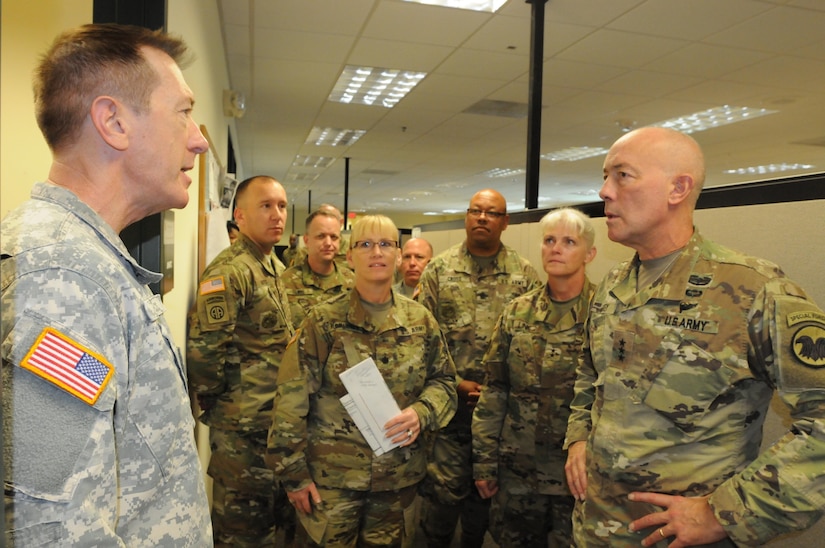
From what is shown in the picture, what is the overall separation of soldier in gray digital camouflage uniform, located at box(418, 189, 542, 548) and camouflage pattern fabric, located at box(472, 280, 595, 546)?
38 cm

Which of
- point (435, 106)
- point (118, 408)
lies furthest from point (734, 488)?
point (435, 106)

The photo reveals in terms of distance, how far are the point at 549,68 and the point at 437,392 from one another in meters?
3.45

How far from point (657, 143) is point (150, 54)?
122cm

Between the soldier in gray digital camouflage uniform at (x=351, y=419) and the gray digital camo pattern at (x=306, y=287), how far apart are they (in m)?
1.47

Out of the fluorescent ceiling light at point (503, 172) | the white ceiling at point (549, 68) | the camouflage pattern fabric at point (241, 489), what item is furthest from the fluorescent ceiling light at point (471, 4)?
the fluorescent ceiling light at point (503, 172)

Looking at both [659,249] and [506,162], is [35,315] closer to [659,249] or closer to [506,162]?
[659,249]

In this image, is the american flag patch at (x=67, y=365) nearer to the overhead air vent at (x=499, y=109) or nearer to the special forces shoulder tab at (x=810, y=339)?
the special forces shoulder tab at (x=810, y=339)

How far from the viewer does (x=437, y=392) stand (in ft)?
6.37

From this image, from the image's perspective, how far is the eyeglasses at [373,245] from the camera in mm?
1942

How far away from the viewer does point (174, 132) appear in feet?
3.01

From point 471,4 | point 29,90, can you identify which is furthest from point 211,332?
point 471,4

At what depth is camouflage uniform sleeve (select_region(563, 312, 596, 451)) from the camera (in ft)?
5.29

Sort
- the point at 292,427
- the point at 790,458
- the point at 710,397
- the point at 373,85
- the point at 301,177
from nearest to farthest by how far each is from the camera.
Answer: the point at 790,458
the point at 710,397
the point at 292,427
the point at 373,85
the point at 301,177

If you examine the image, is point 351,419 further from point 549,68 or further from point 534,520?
point 549,68
